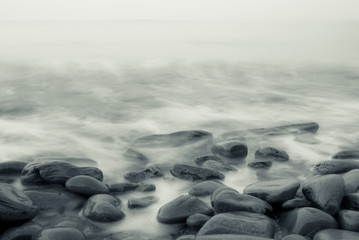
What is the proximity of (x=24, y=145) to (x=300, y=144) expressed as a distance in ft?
10.8

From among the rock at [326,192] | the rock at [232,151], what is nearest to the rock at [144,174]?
the rock at [232,151]

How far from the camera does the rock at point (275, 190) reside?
9.87ft

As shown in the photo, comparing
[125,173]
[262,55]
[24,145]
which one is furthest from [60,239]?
[262,55]

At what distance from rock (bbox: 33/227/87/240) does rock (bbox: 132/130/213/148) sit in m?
2.27

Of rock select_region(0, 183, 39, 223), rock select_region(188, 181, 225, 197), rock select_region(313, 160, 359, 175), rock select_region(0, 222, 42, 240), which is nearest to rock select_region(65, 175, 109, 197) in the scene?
rock select_region(0, 183, 39, 223)

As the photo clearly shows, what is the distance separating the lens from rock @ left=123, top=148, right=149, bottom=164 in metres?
4.31

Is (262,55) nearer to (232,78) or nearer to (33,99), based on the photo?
(232,78)

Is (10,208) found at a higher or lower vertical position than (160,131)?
higher

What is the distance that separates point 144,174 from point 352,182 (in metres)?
1.82

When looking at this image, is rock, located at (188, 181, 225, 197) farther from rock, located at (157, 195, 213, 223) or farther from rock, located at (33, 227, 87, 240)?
rock, located at (33, 227, 87, 240)

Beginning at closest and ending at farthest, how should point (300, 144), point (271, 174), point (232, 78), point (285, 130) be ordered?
point (271, 174) < point (300, 144) < point (285, 130) < point (232, 78)

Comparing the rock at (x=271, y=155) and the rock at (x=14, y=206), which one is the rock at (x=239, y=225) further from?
the rock at (x=271, y=155)

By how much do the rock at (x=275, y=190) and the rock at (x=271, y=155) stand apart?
1035mm

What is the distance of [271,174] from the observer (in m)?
3.88
